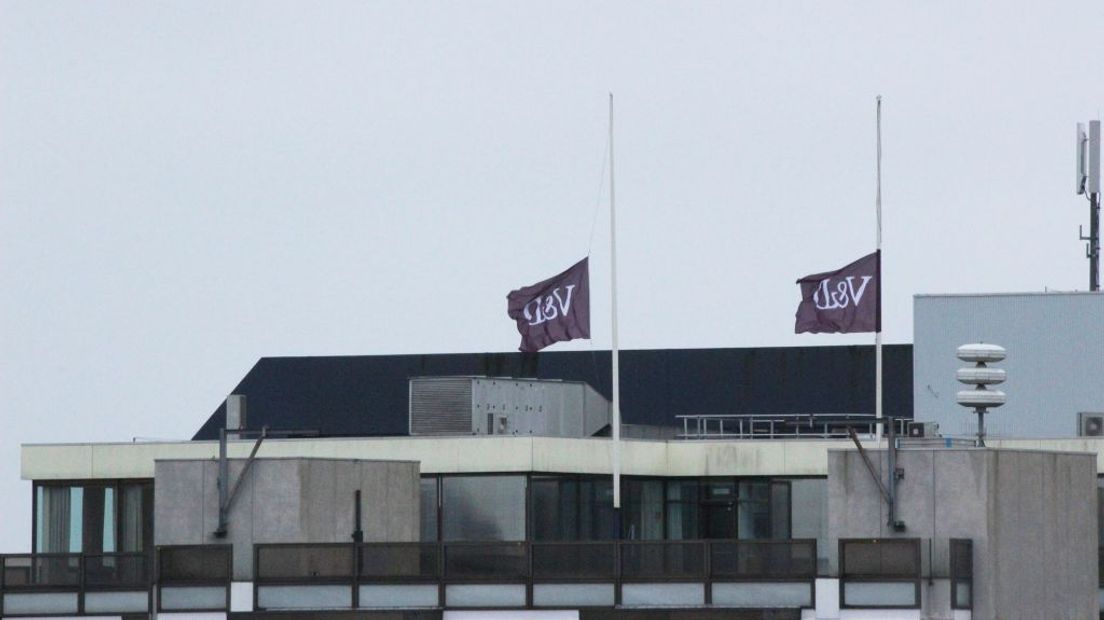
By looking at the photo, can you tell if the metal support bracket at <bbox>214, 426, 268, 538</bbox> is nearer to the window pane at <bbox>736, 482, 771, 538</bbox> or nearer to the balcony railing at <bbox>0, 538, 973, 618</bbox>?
the balcony railing at <bbox>0, 538, 973, 618</bbox>

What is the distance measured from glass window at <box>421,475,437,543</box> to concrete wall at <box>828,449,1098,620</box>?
12.3 meters

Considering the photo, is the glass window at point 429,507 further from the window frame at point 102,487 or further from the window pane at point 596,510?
the window frame at point 102,487

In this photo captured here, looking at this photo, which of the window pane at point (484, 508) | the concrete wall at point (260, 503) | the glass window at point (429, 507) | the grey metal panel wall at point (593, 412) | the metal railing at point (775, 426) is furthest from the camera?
the metal railing at point (775, 426)

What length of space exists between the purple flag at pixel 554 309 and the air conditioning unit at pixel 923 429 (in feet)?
25.6

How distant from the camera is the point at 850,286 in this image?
61344 mm

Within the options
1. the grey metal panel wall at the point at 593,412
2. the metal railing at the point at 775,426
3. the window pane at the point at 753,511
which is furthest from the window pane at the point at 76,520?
the window pane at the point at 753,511

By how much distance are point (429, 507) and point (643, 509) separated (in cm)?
646

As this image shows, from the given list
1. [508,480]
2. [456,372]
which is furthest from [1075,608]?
[456,372]

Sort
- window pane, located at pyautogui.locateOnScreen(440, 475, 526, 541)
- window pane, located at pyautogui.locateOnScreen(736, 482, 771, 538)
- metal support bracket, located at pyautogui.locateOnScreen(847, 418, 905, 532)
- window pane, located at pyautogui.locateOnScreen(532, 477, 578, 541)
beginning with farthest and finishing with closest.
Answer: window pane, located at pyautogui.locateOnScreen(736, 482, 771, 538)
window pane, located at pyautogui.locateOnScreen(532, 477, 578, 541)
window pane, located at pyautogui.locateOnScreen(440, 475, 526, 541)
metal support bracket, located at pyautogui.locateOnScreen(847, 418, 905, 532)

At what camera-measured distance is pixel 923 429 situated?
199 ft

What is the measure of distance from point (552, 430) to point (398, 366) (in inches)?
1085

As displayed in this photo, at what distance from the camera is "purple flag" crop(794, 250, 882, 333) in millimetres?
61188

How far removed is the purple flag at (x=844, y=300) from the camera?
201 ft

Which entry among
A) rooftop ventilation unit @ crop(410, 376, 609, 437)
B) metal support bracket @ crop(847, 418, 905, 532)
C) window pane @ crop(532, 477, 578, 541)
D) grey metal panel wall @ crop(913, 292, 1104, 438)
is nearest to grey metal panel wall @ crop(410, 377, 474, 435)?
rooftop ventilation unit @ crop(410, 376, 609, 437)
